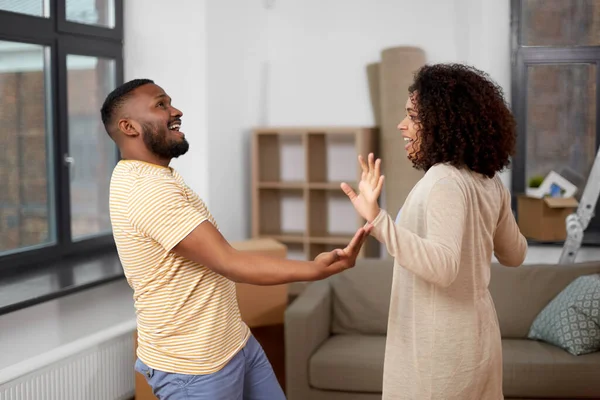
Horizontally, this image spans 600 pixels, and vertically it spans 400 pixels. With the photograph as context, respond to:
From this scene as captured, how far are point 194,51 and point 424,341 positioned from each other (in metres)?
2.76

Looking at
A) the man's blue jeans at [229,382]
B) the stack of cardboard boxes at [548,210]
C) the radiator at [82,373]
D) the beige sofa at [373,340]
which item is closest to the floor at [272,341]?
the beige sofa at [373,340]

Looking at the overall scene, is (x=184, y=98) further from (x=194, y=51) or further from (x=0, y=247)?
(x=0, y=247)

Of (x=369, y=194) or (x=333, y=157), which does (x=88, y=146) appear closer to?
(x=333, y=157)

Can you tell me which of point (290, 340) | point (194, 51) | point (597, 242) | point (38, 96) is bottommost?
point (290, 340)

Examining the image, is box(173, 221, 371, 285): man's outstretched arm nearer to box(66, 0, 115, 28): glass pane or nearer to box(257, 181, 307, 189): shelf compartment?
box(66, 0, 115, 28): glass pane

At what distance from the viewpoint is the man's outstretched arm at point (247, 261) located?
177 cm

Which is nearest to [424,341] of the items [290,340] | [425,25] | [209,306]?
[209,306]

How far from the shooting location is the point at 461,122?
1803 mm

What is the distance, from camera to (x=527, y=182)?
452cm

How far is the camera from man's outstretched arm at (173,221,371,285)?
69.9 inches

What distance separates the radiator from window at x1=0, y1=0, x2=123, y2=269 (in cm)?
54

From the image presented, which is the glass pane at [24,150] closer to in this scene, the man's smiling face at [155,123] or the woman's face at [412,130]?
the man's smiling face at [155,123]

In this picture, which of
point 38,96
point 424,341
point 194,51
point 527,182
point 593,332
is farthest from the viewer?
point 527,182

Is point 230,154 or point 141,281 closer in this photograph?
point 141,281
